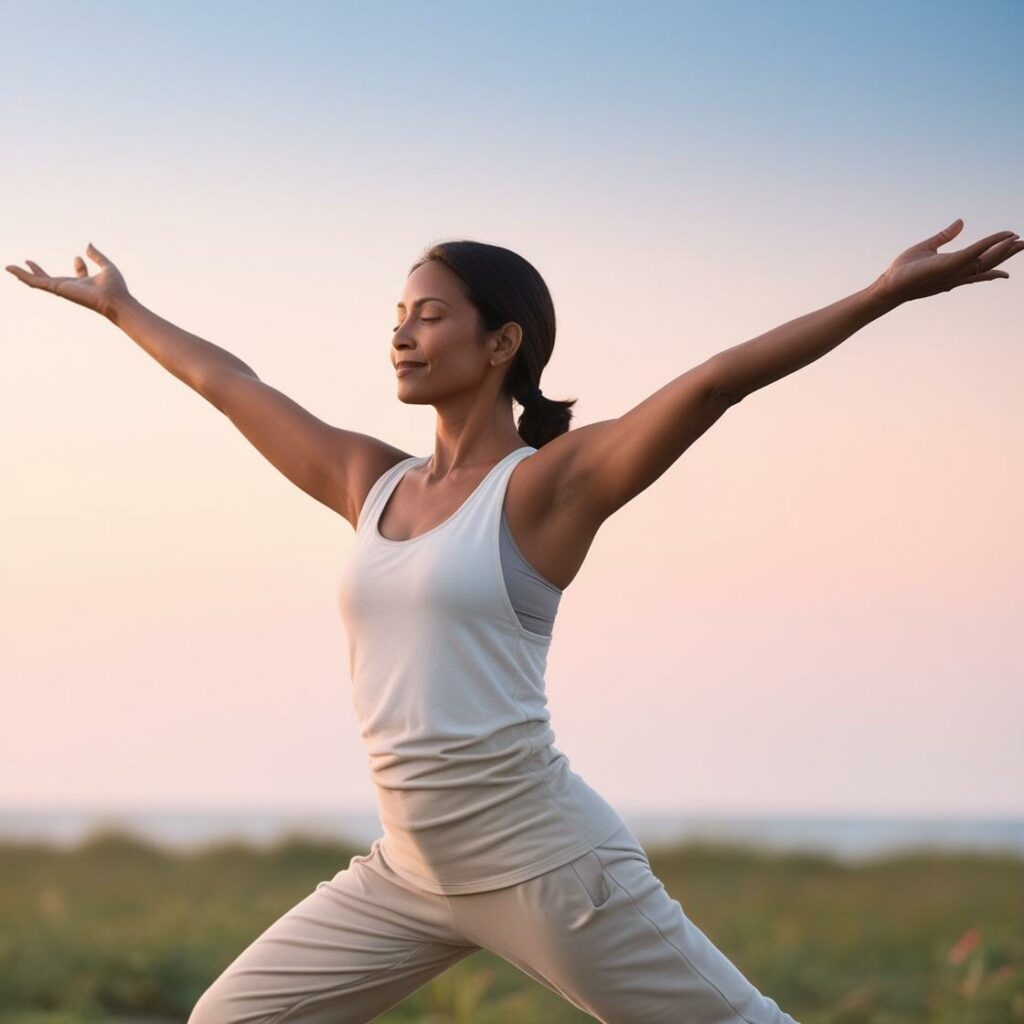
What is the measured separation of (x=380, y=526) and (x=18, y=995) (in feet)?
13.3

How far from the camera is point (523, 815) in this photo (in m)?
2.74

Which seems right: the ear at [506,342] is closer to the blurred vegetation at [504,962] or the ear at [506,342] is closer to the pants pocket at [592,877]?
the pants pocket at [592,877]

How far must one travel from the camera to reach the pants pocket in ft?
8.93

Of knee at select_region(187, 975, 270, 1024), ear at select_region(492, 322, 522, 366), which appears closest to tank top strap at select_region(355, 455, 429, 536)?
ear at select_region(492, 322, 522, 366)

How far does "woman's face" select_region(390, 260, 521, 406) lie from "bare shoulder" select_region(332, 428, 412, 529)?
0.25 meters

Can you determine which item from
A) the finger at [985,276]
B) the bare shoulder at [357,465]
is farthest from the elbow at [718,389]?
the bare shoulder at [357,465]

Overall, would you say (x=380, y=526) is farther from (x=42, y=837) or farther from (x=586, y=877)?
(x=42, y=837)

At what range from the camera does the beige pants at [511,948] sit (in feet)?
8.92

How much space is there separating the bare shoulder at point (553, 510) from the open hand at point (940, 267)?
0.59 m

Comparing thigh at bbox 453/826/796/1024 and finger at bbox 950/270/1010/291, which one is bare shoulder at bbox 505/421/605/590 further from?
finger at bbox 950/270/1010/291

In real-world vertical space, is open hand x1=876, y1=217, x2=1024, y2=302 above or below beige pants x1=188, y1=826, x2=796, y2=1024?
above

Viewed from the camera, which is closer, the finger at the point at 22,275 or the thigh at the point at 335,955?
the thigh at the point at 335,955

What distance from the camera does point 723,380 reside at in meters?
2.51

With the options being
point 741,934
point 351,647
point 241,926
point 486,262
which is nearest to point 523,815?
point 351,647
